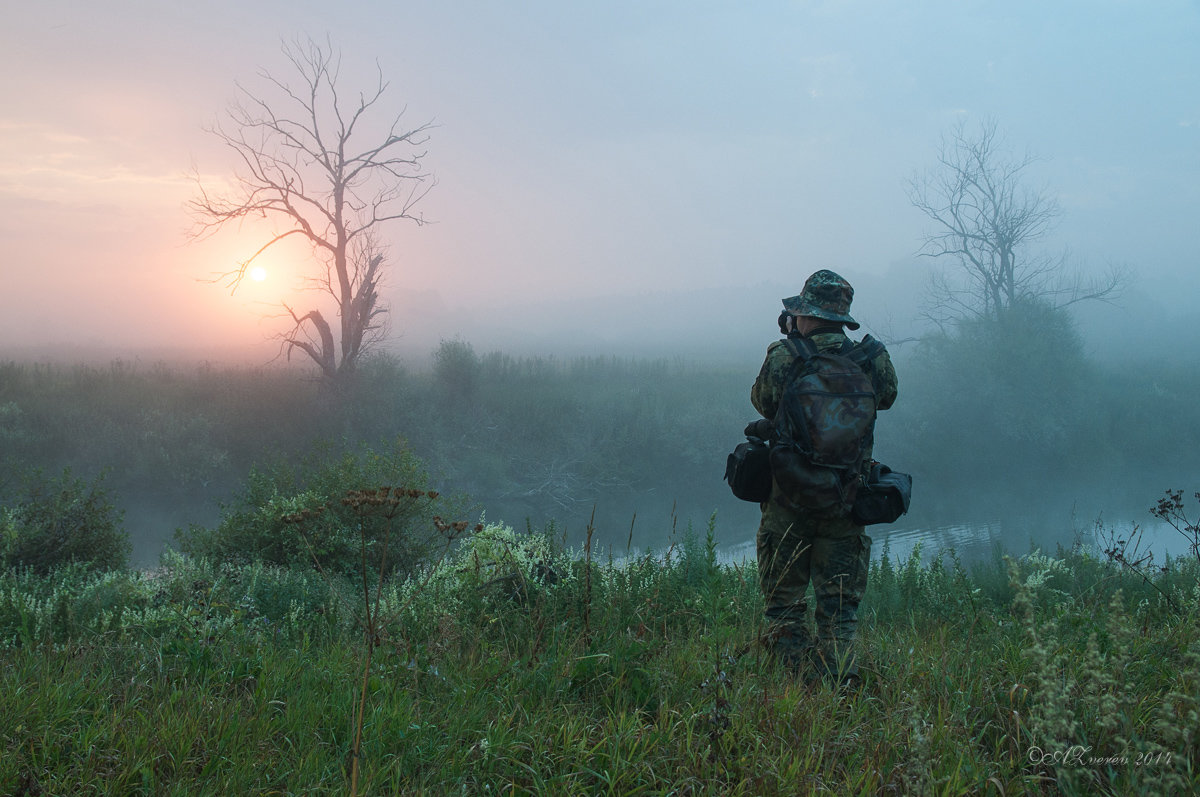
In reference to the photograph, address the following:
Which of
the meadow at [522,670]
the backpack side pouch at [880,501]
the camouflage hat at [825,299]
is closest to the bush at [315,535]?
the meadow at [522,670]

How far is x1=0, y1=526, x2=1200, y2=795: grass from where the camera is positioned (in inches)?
98.6

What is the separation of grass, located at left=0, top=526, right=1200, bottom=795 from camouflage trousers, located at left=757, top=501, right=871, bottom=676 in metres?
0.23

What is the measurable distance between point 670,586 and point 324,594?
327cm

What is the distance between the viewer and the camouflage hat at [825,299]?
4.27 metres

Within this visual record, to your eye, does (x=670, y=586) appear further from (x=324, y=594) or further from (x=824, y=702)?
(x=324, y=594)

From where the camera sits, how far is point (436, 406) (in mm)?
23766

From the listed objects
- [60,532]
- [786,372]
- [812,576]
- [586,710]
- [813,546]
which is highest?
[786,372]

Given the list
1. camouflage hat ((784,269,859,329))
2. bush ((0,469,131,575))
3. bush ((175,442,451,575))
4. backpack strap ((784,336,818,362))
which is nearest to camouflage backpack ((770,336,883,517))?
backpack strap ((784,336,818,362))

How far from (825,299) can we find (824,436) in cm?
87

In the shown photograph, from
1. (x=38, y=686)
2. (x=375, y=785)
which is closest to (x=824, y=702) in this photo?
(x=375, y=785)

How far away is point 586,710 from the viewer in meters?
3.08

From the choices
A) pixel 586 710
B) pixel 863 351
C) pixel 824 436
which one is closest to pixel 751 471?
pixel 824 436

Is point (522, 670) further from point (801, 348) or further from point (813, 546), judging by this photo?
point (801, 348)

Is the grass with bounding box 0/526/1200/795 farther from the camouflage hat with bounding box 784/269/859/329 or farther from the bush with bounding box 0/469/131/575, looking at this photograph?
the bush with bounding box 0/469/131/575
